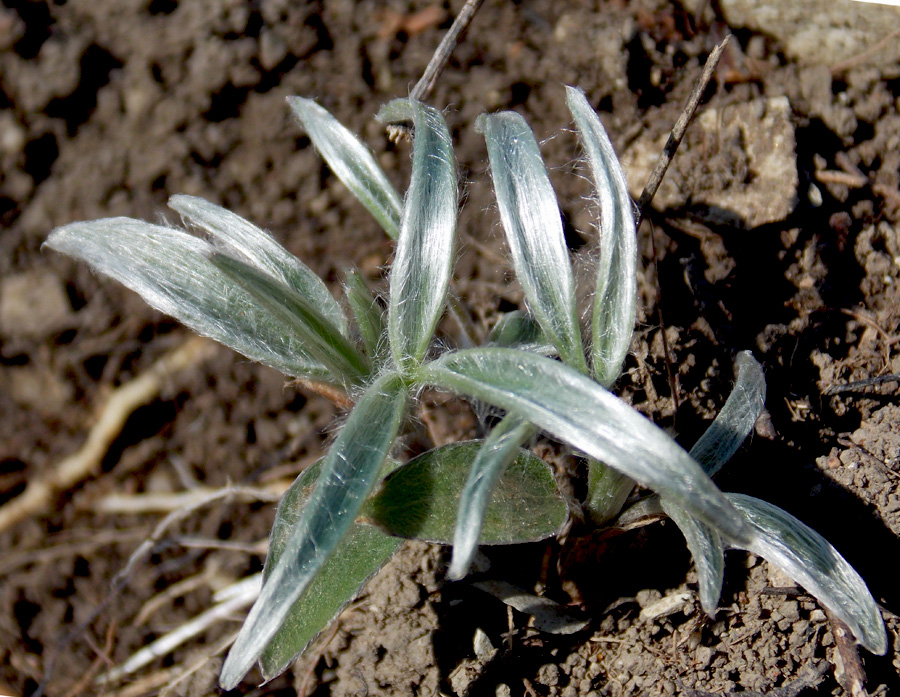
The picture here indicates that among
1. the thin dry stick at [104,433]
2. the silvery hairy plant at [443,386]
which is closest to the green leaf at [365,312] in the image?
the silvery hairy plant at [443,386]

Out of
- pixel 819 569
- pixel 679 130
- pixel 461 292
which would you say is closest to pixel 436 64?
pixel 679 130

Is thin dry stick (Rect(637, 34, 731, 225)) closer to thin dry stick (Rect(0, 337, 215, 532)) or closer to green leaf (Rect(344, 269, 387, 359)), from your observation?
green leaf (Rect(344, 269, 387, 359))

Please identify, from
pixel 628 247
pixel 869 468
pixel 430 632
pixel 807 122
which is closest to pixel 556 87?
pixel 807 122

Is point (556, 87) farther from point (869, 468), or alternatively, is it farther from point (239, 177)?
point (869, 468)

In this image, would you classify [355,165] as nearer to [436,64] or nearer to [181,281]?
[436,64]

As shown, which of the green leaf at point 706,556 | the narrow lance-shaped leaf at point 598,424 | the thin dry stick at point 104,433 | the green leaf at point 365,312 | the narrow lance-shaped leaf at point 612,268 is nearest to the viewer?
the narrow lance-shaped leaf at point 598,424

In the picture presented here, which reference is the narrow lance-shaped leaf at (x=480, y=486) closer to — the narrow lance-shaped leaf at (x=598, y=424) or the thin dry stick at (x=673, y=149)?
the narrow lance-shaped leaf at (x=598, y=424)

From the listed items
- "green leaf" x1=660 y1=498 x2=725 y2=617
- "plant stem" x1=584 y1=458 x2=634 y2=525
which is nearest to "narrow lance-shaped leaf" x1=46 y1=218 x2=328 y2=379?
"plant stem" x1=584 y1=458 x2=634 y2=525
